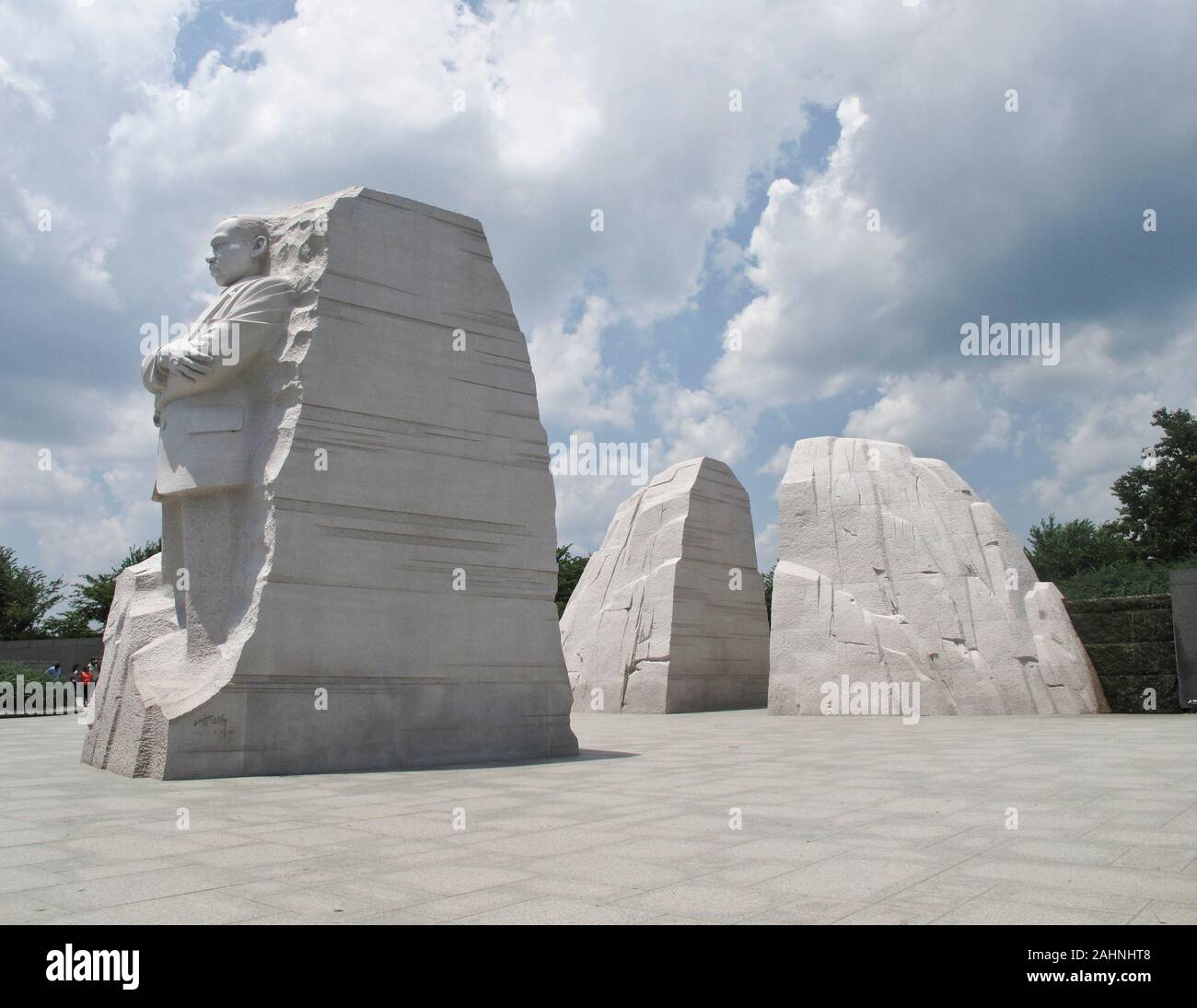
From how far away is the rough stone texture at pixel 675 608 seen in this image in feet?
57.0

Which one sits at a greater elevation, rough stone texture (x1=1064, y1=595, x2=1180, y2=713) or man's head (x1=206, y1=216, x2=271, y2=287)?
man's head (x1=206, y1=216, x2=271, y2=287)

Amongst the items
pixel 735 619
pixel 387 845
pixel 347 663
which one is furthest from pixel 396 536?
pixel 735 619

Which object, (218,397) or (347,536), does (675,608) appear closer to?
(347,536)

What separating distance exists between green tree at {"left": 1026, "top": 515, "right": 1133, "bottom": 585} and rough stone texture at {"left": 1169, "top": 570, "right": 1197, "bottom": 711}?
2161cm

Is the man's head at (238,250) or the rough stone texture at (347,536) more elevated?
the man's head at (238,250)

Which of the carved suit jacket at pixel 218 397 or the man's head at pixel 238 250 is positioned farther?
the man's head at pixel 238 250

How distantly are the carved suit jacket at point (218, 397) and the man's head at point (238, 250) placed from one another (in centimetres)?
53

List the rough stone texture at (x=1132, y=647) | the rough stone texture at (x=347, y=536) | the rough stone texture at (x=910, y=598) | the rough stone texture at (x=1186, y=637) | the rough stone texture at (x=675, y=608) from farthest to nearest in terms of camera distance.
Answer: the rough stone texture at (x=675, y=608) → the rough stone texture at (x=1132, y=647) → the rough stone texture at (x=1186, y=637) → the rough stone texture at (x=910, y=598) → the rough stone texture at (x=347, y=536)

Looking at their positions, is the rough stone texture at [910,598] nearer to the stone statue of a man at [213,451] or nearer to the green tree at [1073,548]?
the stone statue of a man at [213,451]

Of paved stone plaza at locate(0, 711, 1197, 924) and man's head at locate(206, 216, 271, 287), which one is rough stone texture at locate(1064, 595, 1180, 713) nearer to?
paved stone plaza at locate(0, 711, 1197, 924)

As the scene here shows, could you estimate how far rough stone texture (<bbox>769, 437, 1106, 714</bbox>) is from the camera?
14.4m

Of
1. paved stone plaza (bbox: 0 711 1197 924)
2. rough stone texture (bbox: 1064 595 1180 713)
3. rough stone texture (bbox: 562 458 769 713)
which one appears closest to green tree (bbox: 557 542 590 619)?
rough stone texture (bbox: 562 458 769 713)

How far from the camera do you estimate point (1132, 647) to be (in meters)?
15.1

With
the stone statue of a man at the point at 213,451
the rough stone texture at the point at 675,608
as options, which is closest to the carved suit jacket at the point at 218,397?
the stone statue of a man at the point at 213,451
